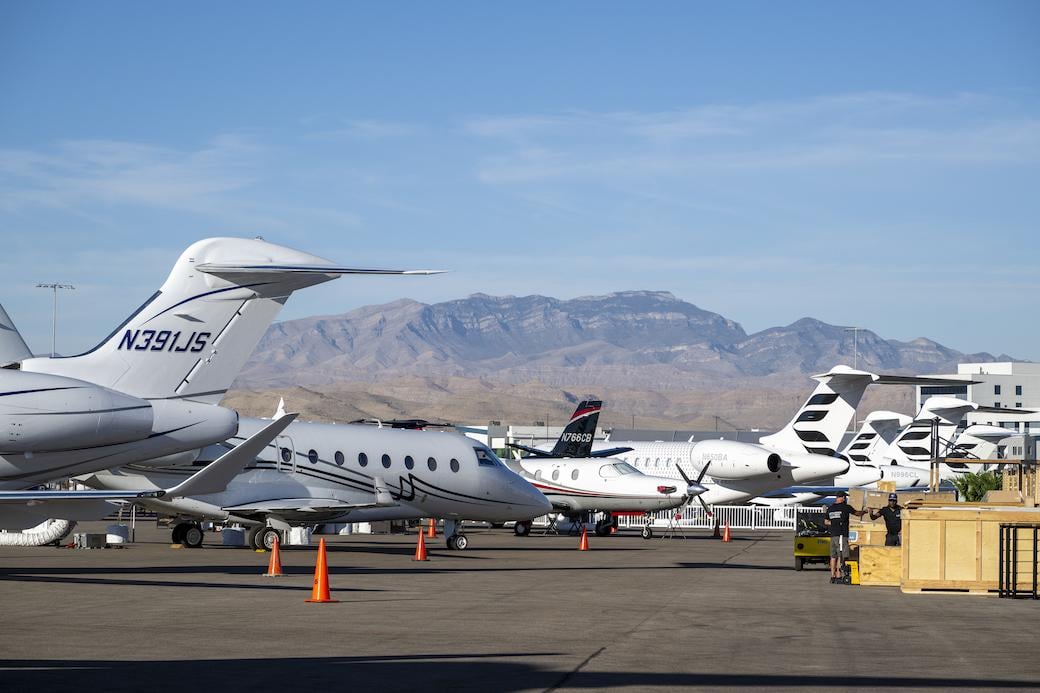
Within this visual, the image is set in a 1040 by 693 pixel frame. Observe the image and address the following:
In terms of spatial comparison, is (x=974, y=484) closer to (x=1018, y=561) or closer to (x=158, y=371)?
(x=1018, y=561)

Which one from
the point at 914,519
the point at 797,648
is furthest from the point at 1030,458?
the point at 797,648

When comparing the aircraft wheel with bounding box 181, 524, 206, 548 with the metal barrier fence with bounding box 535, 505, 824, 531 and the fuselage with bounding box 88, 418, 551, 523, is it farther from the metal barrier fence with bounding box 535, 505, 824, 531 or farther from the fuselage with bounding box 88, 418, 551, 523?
the metal barrier fence with bounding box 535, 505, 824, 531

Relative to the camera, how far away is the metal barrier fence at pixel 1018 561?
2266 centimetres

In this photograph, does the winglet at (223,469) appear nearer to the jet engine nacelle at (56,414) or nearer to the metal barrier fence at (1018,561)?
the jet engine nacelle at (56,414)

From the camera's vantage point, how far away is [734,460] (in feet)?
153

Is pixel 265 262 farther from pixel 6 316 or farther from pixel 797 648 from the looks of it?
pixel 797 648

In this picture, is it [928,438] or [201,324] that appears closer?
[201,324]

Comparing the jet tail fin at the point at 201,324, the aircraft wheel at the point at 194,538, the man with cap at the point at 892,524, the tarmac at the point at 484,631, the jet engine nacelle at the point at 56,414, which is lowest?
the aircraft wheel at the point at 194,538

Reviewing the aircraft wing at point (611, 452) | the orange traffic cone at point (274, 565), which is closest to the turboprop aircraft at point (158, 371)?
the orange traffic cone at point (274, 565)

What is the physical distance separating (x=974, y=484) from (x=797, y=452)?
35992 millimetres

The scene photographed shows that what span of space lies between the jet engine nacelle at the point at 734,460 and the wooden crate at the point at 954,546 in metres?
20.6

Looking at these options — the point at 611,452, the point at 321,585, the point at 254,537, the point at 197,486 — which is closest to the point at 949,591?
the point at 321,585

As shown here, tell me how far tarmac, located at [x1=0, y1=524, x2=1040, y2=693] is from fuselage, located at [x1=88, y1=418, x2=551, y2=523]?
350 centimetres

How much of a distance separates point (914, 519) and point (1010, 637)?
809cm
